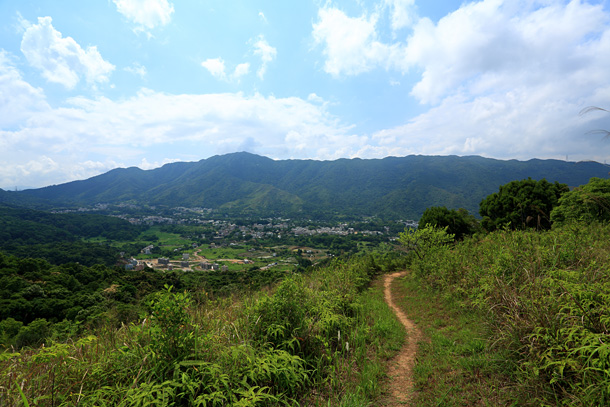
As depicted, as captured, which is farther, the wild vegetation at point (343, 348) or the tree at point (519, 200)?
the tree at point (519, 200)

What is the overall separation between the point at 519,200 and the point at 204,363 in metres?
26.7

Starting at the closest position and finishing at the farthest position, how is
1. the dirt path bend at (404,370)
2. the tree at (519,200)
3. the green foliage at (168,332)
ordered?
the green foliage at (168,332)
the dirt path bend at (404,370)
the tree at (519,200)

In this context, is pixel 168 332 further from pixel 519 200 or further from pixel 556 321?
pixel 519 200

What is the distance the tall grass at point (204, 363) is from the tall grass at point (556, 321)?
2023 millimetres

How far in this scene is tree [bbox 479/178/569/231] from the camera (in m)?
20.8

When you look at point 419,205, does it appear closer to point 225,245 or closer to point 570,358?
point 225,245

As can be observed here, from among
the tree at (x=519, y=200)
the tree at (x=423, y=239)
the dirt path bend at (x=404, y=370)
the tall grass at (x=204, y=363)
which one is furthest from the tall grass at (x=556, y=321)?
the tree at (x=519, y=200)

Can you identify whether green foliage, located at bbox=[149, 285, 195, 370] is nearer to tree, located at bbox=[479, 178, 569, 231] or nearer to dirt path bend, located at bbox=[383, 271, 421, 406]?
dirt path bend, located at bbox=[383, 271, 421, 406]

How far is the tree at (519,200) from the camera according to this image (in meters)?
20.8

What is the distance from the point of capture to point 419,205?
456ft

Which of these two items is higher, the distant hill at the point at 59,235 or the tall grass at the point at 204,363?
the tall grass at the point at 204,363

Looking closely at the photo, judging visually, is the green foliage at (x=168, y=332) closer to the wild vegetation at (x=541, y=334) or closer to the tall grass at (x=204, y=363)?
the tall grass at (x=204, y=363)

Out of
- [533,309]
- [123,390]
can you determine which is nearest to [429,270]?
[533,309]

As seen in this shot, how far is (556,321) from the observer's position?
3117mm
